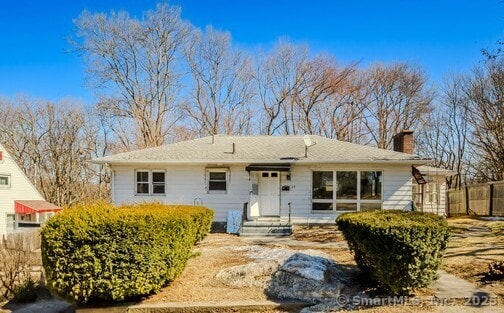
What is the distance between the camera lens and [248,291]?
598 cm

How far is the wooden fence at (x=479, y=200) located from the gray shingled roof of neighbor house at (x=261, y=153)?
7.95 meters

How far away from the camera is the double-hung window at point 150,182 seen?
15391mm

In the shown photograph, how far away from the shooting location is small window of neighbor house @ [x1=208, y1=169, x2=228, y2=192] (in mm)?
15242

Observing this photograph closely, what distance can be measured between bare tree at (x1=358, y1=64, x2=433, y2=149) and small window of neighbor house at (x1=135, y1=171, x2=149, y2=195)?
21287 millimetres

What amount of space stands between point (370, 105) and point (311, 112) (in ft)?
17.0

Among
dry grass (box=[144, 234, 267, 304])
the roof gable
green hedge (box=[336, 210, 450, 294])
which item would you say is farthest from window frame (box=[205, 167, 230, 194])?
the roof gable

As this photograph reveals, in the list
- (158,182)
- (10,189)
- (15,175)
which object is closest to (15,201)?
(10,189)

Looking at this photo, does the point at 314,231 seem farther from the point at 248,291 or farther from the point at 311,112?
the point at 311,112

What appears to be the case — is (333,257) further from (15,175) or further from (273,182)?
(15,175)

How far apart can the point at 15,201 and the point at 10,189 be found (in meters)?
0.80

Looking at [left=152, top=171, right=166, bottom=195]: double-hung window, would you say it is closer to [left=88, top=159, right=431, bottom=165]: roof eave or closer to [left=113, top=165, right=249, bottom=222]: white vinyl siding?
[left=113, top=165, right=249, bottom=222]: white vinyl siding

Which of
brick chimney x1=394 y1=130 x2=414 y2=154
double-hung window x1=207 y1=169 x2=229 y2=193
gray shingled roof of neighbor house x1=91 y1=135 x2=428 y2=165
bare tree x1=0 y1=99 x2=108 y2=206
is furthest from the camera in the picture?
bare tree x1=0 y1=99 x2=108 y2=206

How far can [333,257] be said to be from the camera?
27.4ft

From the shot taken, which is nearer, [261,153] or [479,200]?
[261,153]
